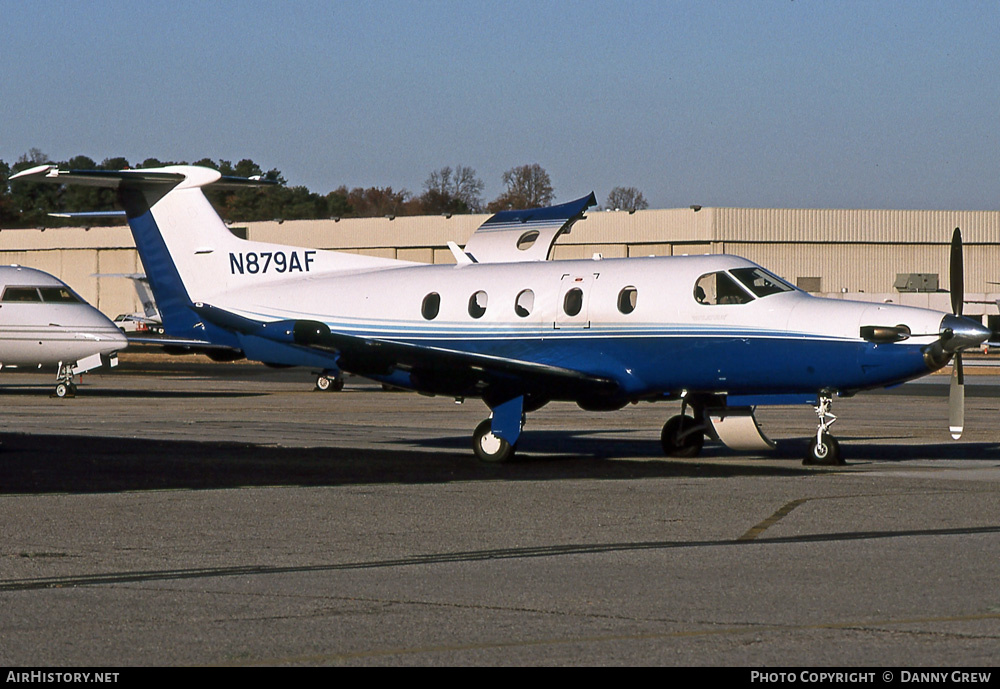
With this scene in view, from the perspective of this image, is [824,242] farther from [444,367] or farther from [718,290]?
[444,367]

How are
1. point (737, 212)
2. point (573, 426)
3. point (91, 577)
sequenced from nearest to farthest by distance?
1. point (91, 577)
2. point (573, 426)
3. point (737, 212)

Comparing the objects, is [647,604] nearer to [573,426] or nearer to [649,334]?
[649,334]

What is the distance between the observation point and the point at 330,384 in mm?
37688

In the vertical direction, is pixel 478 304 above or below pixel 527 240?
below

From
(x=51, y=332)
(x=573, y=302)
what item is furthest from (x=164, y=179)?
(x=51, y=332)

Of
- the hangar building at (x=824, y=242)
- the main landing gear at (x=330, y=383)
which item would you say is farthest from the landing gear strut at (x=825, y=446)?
the hangar building at (x=824, y=242)

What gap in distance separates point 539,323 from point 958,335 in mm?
5438

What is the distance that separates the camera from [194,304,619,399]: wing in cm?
1697

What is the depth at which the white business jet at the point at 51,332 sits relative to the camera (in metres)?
31.0

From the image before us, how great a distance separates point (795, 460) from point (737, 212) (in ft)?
180

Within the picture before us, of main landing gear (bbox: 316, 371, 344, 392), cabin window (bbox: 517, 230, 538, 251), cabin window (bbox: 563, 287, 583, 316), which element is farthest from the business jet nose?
main landing gear (bbox: 316, 371, 344, 392)

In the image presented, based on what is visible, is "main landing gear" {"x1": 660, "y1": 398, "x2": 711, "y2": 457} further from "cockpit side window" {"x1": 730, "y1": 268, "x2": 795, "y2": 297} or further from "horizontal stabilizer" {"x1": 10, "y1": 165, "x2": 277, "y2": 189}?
"horizontal stabilizer" {"x1": 10, "y1": 165, "x2": 277, "y2": 189}

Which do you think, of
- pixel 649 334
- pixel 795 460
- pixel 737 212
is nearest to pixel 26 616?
pixel 649 334

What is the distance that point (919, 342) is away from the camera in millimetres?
15883
